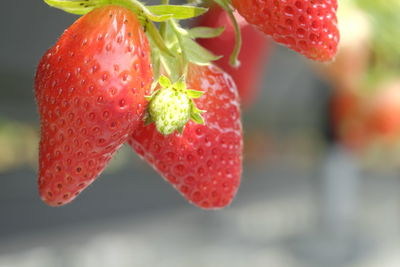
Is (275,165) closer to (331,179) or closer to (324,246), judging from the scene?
(324,246)

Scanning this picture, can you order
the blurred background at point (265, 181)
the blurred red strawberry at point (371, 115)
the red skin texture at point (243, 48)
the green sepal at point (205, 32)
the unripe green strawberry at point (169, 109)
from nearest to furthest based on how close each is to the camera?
the unripe green strawberry at point (169, 109) → the green sepal at point (205, 32) → the red skin texture at point (243, 48) → the blurred background at point (265, 181) → the blurred red strawberry at point (371, 115)

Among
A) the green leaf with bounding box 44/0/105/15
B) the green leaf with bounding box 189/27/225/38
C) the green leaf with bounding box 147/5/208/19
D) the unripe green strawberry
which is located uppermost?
the green leaf with bounding box 147/5/208/19

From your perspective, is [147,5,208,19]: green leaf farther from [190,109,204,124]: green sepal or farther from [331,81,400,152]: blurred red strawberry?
[331,81,400,152]: blurred red strawberry

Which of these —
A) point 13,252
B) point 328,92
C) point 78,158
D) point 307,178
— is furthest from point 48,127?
point 307,178

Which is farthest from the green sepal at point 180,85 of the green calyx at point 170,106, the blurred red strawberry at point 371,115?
the blurred red strawberry at point 371,115

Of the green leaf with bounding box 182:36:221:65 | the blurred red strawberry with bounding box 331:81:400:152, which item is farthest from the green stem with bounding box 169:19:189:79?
the blurred red strawberry with bounding box 331:81:400:152

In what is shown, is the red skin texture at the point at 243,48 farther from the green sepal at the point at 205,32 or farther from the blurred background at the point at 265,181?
the green sepal at the point at 205,32

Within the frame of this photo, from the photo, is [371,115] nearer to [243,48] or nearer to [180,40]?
[243,48]
